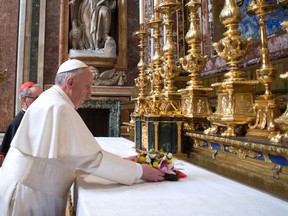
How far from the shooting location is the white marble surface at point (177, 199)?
1.25 m

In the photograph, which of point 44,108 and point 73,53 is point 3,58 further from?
point 44,108

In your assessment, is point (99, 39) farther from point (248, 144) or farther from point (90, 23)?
point (248, 144)

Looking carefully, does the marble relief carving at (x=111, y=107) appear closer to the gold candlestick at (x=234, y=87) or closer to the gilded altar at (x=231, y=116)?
the gilded altar at (x=231, y=116)

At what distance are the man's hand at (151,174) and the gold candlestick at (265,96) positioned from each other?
0.61m

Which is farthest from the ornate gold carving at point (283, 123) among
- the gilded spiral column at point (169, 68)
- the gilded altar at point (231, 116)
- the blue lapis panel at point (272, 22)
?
the blue lapis panel at point (272, 22)

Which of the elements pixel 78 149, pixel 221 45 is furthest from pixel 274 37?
pixel 78 149

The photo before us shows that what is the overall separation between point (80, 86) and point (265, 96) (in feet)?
3.55

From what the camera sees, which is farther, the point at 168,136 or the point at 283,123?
the point at 168,136

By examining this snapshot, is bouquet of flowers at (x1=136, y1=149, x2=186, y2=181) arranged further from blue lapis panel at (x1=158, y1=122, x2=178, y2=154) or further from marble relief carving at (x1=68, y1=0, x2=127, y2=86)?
marble relief carving at (x1=68, y1=0, x2=127, y2=86)

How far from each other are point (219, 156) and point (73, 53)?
242 inches

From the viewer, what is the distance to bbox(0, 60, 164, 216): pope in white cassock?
5.63 feet

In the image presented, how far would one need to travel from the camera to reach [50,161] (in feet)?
6.18

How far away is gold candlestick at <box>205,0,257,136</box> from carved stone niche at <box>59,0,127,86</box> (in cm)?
588

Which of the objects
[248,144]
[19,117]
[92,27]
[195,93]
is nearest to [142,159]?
[248,144]
